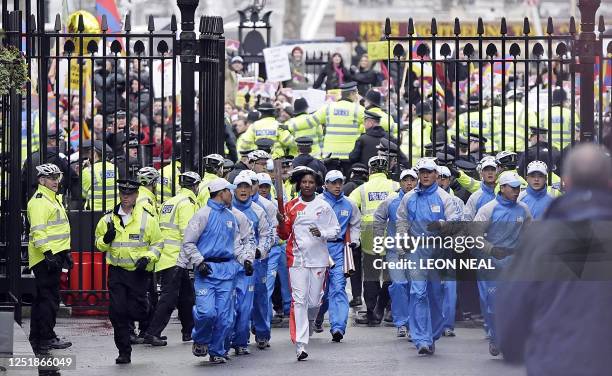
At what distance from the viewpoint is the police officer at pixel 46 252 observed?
557 inches

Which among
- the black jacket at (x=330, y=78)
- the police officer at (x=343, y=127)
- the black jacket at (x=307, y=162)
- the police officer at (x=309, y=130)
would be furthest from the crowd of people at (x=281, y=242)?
the black jacket at (x=330, y=78)

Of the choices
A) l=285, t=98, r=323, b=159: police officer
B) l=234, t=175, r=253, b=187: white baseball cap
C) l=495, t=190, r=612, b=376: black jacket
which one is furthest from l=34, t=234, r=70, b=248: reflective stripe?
l=285, t=98, r=323, b=159: police officer

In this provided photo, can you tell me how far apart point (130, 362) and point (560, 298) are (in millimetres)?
7411

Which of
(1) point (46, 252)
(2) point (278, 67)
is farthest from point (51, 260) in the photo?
(2) point (278, 67)

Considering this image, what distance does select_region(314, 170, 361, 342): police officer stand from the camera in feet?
51.5

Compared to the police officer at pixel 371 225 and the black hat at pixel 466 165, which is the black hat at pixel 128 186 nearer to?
the police officer at pixel 371 225

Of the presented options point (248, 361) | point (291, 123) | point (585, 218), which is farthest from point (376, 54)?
point (585, 218)

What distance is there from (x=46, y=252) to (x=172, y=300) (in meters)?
1.64

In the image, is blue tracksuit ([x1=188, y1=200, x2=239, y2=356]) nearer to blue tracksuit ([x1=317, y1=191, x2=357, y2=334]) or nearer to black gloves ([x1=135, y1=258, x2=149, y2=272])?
black gloves ([x1=135, y1=258, x2=149, y2=272])

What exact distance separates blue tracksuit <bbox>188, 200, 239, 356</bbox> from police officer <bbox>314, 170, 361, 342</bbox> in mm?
1694

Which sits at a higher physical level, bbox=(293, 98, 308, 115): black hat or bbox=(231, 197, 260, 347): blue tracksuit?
bbox=(293, 98, 308, 115): black hat

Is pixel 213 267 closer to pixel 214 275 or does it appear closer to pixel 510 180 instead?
pixel 214 275

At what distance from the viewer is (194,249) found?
1410cm

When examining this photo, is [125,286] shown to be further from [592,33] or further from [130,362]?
[592,33]
